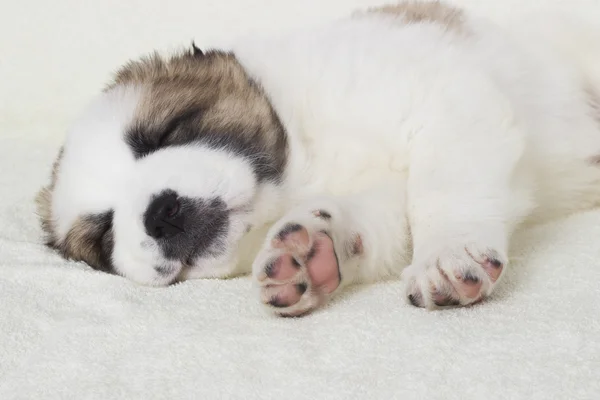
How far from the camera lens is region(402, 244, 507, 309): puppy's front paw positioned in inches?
75.0

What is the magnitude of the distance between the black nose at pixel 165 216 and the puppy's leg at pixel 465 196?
0.64 metres

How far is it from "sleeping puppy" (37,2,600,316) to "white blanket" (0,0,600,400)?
0.09m

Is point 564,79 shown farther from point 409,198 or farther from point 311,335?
point 311,335

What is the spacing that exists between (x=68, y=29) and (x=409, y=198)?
338 centimetres

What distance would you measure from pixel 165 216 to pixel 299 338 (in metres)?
0.58

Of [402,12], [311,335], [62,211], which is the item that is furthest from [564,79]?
[62,211]

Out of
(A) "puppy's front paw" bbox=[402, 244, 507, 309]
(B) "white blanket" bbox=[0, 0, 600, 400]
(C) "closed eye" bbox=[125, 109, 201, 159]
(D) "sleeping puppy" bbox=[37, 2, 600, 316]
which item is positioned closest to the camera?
(B) "white blanket" bbox=[0, 0, 600, 400]

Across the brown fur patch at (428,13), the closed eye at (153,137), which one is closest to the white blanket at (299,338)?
the closed eye at (153,137)

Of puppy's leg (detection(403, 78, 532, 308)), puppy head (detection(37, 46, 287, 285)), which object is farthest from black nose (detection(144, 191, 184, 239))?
puppy's leg (detection(403, 78, 532, 308))

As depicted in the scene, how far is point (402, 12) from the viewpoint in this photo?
2906 mm

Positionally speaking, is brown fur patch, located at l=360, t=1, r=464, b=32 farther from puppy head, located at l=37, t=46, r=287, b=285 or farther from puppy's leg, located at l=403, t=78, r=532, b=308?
puppy head, located at l=37, t=46, r=287, b=285

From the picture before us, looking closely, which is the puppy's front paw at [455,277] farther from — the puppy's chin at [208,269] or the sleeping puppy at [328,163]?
the puppy's chin at [208,269]

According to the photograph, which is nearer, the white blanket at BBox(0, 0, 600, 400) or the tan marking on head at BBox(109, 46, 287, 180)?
the white blanket at BBox(0, 0, 600, 400)

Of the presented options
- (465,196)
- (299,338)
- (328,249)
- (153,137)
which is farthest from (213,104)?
(299,338)
